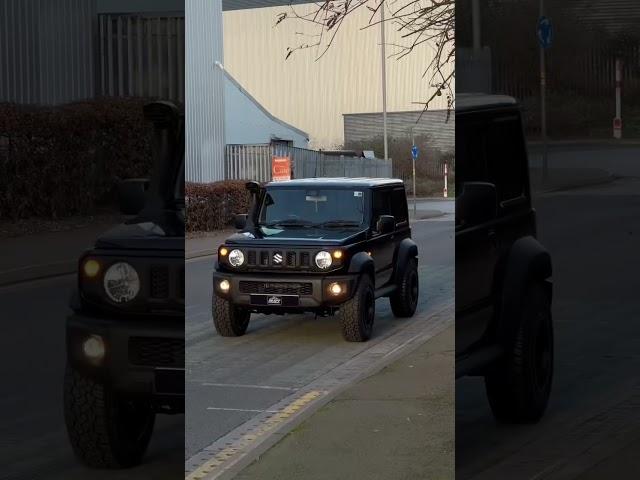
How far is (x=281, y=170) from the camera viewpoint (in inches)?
93.3

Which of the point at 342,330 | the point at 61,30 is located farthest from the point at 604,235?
the point at 342,330

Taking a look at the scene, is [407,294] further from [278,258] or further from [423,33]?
[423,33]

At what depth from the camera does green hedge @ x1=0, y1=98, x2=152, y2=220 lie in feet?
4.24

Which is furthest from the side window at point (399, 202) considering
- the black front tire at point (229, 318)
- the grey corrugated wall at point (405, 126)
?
the black front tire at point (229, 318)

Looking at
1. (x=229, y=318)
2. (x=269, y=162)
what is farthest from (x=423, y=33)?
(x=229, y=318)

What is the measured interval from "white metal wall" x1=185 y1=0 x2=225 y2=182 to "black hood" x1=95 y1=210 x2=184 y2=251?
755 mm

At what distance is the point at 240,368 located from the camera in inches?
130

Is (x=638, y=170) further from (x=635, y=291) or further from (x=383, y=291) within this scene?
(x=383, y=291)

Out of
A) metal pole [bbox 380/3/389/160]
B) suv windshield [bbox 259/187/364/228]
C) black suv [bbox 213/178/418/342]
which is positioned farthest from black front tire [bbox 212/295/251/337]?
metal pole [bbox 380/3/389/160]

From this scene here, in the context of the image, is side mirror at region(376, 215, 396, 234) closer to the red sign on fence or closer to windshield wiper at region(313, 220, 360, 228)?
windshield wiper at region(313, 220, 360, 228)

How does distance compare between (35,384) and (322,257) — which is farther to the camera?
(322,257)

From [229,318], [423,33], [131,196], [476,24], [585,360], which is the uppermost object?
[423,33]

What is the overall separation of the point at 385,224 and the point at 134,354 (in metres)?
2.25

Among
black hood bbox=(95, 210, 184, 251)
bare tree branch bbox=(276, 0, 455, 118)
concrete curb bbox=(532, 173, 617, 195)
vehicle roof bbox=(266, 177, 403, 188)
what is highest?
bare tree branch bbox=(276, 0, 455, 118)
